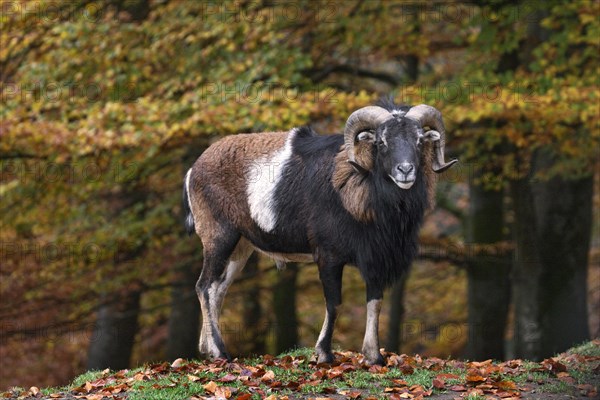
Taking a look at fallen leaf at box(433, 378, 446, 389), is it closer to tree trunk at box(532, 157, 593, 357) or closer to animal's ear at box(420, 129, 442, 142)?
animal's ear at box(420, 129, 442, 142)

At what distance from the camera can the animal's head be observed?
935 centimetres

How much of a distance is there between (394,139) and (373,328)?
1.90 m

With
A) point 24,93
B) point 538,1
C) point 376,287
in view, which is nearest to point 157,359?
point 24,93

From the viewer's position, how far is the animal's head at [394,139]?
9352mm

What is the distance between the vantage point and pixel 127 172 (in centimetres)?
1702

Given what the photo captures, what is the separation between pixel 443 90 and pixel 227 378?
8.24 m

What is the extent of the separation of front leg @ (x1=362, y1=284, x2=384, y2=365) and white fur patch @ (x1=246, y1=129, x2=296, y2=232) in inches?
52.1

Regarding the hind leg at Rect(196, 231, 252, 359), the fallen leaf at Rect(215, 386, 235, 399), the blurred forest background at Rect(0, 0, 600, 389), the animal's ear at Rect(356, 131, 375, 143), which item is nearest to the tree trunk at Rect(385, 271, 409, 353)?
the blurred forest background at Rect(0, 0, 600, 389)

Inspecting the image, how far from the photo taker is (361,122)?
31.9 ft

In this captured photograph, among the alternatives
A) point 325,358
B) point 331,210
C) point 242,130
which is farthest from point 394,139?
point 242,130

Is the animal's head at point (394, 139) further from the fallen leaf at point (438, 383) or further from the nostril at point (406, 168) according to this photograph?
the fallen leaf at point (438, 383)

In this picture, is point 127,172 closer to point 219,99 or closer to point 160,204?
point 160,204

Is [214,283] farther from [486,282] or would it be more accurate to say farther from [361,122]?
[486,282]

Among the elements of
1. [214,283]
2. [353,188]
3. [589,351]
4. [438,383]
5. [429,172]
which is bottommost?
[589,351]
